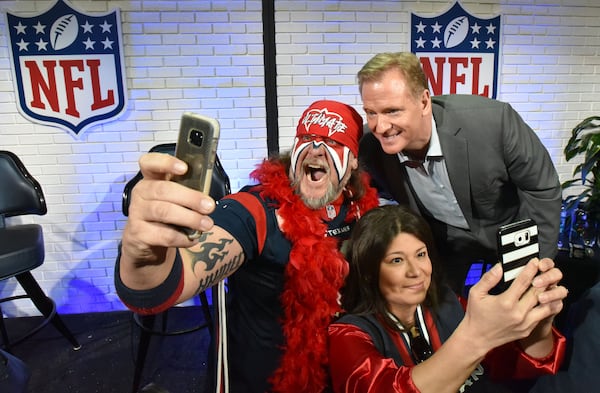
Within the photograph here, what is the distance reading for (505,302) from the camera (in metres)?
0.68

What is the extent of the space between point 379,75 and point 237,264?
76cm

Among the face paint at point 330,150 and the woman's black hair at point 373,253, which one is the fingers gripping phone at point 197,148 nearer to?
the woman's black hair at point 373,253

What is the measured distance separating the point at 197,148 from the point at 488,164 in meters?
1.42

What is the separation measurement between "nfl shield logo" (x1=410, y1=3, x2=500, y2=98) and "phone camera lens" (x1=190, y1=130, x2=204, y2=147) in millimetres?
2674

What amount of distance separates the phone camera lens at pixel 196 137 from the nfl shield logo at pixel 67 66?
2507mm

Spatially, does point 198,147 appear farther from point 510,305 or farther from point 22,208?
point 22,208

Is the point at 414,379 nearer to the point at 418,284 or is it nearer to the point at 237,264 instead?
the point at 418,284

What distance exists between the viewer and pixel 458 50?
Result: 2.95 metres

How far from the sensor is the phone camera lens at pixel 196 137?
539 millimetres

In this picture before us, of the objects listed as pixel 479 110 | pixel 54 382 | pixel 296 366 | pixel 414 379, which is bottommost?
pixel 54 382

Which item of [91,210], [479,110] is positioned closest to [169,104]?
[91,210]

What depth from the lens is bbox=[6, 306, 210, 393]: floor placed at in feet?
7.68

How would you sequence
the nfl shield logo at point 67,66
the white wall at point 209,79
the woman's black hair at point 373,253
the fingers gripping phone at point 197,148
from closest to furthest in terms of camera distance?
the fingers gripping phone at point 197,148 < the woman's black hair at point 373,253 < the nfl shield logo at point 67,66 < the white wall at point 209,79

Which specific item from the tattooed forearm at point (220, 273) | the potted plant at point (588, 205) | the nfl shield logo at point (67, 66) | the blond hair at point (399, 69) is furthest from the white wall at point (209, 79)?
the tattooed forearm at point (220, 273)
